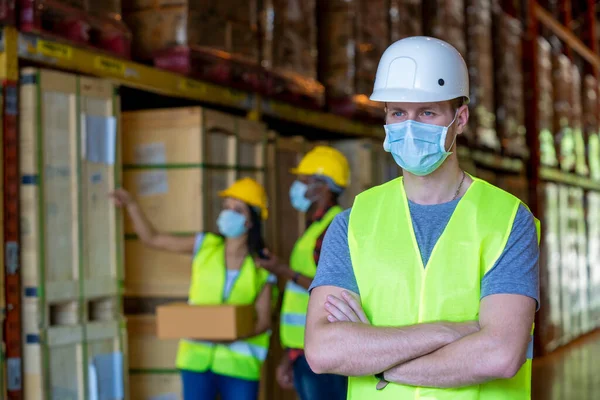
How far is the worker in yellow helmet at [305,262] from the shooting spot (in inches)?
193

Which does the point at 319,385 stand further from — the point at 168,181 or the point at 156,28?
the point at 156,28

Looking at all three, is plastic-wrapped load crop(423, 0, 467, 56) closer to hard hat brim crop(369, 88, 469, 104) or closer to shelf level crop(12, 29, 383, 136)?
shelf level crop(12, 29, 383, 136)

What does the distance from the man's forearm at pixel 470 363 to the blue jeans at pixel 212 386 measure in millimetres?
2486

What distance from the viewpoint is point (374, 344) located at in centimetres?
233

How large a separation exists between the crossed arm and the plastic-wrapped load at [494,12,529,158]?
9.78 metres

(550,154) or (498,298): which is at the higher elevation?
(550,154)

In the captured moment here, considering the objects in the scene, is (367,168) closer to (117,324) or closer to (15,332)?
(117,324)

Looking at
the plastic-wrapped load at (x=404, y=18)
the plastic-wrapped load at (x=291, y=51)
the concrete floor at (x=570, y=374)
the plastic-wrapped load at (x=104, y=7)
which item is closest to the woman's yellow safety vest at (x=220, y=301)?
the plastic-wrapped load at (x=104, y=7)

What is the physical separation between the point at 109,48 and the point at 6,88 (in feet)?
3.49

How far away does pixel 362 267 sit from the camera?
2463mm

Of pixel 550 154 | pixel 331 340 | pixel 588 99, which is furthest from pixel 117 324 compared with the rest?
pixel 588 99

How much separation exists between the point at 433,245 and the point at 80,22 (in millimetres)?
2856

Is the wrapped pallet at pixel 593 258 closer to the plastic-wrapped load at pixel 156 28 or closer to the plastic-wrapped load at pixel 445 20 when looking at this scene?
the plastic-wrapped load at pixel 445 20

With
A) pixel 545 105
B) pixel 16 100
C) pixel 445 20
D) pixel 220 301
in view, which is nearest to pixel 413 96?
pixel 16 100
